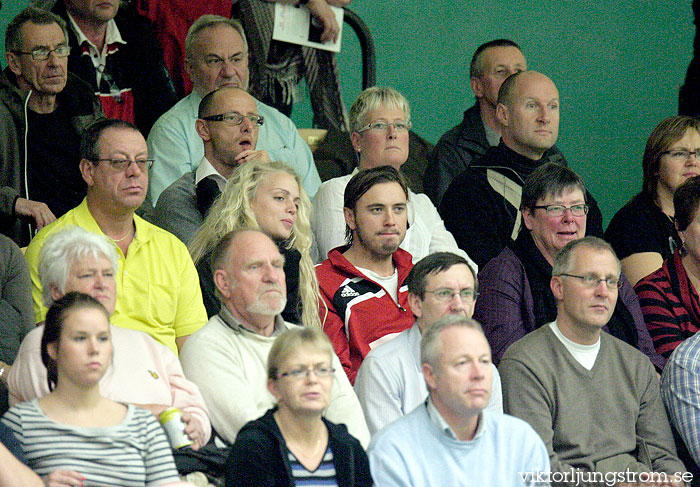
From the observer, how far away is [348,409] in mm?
3205

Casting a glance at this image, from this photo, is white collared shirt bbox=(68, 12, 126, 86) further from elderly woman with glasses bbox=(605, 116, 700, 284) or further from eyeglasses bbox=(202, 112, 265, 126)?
elderly woman with glasses bbox=(605, 116, 700, 284)

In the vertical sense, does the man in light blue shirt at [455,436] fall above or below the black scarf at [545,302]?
below

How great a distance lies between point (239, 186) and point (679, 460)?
5.27ft

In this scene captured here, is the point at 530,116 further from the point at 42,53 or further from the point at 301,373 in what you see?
the point at 301,373

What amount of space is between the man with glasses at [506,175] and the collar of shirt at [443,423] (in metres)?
1.50

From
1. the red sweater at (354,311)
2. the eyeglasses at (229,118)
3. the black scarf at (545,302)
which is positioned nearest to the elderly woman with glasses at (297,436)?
the red sweater at (354,311)

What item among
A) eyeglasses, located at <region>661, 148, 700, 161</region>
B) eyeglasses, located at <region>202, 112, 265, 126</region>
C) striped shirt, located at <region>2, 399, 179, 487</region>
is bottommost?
striped shirt, located at <region>2, 399, 179, 487</region>

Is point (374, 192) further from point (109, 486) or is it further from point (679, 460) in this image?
point (109, 486)

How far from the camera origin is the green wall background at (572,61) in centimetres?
613

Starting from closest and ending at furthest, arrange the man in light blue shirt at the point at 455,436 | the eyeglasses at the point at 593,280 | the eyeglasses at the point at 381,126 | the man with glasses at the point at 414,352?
1. the man in light blue shirt at the point at 455,436
2. the man with glasses at the point at 414,352
3. the eyeglasses at the point at 593,280
4. the eyeglasses at the point at 381,126

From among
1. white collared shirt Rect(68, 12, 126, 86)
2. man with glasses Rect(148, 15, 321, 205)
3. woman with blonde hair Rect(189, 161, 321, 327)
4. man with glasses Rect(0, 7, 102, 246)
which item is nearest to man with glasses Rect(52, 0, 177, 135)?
white collared shirt Rect(68, 12, 126, 86)

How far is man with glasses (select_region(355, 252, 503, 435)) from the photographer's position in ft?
10.9

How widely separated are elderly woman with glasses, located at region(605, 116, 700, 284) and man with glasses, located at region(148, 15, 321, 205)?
1244 millimetres

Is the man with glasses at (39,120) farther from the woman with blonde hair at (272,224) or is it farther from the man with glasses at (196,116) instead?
the woman with blonde hair at (272,224)
